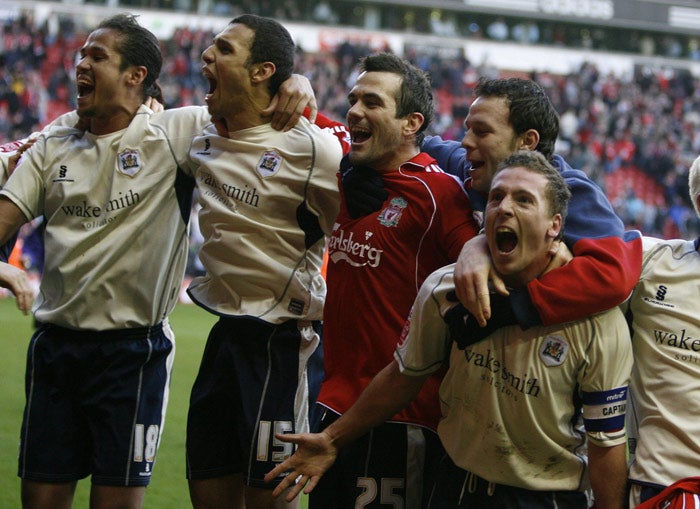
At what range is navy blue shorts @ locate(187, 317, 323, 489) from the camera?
12.3ft

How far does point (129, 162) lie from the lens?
3.88 m

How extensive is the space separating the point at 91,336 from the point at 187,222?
618mm

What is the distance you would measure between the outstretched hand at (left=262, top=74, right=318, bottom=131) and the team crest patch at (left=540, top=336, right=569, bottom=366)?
1.53m

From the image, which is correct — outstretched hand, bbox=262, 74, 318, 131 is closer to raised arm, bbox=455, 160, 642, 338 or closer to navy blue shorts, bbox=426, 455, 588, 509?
raised arm, bbox=455, 160, 642, 338

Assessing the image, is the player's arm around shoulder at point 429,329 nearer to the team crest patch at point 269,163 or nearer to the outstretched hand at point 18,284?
the team crest patch at point 269,163

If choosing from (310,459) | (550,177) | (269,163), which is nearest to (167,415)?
(269,163)

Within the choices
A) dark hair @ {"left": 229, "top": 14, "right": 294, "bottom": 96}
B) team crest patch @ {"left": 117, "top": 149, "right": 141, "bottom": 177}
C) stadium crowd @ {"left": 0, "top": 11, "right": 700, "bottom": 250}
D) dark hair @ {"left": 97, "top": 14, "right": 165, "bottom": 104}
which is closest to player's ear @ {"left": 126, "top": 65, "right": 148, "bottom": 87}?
dark hair @ {"left": 97, "top": 14, "right": 165, "bottom": 104}

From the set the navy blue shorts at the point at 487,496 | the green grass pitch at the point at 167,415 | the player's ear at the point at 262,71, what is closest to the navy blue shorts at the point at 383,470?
the navy blue shorts at the point at 487,496

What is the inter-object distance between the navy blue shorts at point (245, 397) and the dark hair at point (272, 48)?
1.03m

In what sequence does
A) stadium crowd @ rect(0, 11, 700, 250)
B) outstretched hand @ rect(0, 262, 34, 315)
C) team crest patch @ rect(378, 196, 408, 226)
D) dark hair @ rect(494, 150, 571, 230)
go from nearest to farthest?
dark hair @ rect(494, 150, 571, 230), outstretched hand @ rect(0, 262, 34, 315), team crest patch @ rect(378, 196, 408, 226), stadium crowd @ rect(0, 11, 700, 250)

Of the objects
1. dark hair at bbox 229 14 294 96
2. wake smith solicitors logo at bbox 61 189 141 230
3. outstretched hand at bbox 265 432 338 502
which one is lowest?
outstretched hand at bbox 265 432 338 502

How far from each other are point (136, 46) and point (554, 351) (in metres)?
2.19

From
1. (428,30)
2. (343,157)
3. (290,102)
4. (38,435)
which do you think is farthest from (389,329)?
(428,30)

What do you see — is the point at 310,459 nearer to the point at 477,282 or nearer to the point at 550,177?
the point at 477,282
